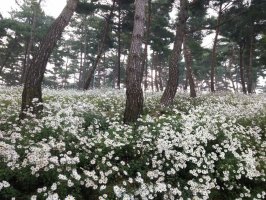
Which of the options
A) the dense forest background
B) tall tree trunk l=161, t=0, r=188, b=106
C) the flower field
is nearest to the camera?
the flower field

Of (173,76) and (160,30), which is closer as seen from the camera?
(173,76)

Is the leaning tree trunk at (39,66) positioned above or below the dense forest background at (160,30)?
below

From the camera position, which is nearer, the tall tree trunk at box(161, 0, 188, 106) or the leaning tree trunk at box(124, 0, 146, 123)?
the leaning tree trunk at box(124, 0, 146, 123)

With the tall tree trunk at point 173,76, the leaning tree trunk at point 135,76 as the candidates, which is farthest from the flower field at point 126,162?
the tall tree trunk at point 173,76

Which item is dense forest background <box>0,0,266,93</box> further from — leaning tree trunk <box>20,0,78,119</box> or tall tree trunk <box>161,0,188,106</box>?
leaning tree trunk <box>20,0,78,119</box>

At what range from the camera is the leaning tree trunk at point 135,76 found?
873 cm

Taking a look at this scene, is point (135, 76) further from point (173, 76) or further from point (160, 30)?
point (160, 30)

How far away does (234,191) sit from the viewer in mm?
6438

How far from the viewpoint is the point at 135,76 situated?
357 inches

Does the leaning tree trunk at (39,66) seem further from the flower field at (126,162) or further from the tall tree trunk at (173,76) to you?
the tall tree trunk at (173,76)

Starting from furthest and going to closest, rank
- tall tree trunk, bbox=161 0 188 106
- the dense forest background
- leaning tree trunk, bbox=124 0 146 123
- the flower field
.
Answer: the dense forest background < tall tree trunk, bbox=161 0 188 106 < leaning tree trunk, bbox=124 0 146 123 < the flower field

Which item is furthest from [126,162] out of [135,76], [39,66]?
[39,66]

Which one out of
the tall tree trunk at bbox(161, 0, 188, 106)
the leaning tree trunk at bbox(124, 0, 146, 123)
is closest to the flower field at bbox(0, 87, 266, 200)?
the leaning tree trunk at bbox(124, 0, 146, 123)

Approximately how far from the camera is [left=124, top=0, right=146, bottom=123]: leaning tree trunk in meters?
8.73
